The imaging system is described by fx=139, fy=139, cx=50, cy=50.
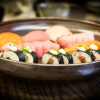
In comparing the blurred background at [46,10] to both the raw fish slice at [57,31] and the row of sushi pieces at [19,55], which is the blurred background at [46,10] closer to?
the raw fish slice at [57,31]

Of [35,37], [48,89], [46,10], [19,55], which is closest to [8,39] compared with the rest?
[35,37]

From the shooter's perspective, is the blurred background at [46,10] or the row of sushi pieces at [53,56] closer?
the row of sushi pieces at [53,56]

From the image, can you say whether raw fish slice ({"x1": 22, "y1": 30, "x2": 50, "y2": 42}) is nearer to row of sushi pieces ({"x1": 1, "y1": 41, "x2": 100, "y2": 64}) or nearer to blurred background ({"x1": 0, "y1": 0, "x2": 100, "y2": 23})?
row of sushi pieces ({"x1": 1, "y1": 41, "x2": 100, "y2": 64})

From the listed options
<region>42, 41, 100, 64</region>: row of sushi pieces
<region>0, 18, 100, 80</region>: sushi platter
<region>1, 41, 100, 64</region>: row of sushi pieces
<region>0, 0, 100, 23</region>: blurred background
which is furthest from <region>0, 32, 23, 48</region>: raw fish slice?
<region>0, 0, 100, 23</region>: blurred background

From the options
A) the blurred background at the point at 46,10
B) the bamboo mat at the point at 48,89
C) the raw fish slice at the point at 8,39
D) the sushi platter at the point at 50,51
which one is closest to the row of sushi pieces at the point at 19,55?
the sushi platter at the point at 50,51

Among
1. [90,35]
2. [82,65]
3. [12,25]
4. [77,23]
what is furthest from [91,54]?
[12,25]

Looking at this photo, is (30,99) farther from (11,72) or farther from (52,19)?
(52,19)
